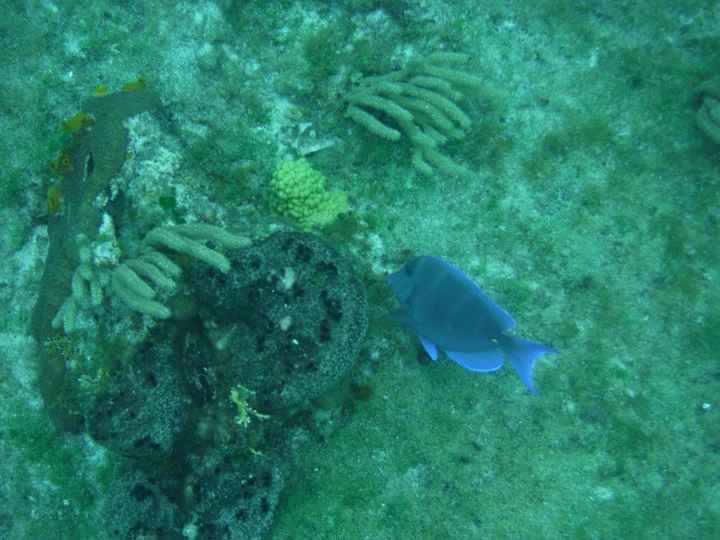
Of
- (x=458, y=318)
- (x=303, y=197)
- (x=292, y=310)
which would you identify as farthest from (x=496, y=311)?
(x=303, y=197)

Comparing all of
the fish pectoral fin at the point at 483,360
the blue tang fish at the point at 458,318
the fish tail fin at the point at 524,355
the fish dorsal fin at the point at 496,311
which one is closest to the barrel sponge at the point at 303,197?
the blue tang fish at the point at 458,318

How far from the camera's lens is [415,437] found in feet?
12.7

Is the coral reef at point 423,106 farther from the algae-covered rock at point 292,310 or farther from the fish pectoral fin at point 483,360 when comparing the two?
the fish pectoral fin at point 483,360

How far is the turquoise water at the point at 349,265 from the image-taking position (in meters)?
3.56

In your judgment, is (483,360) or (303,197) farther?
(303,197)

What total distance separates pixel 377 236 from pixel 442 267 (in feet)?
3.70

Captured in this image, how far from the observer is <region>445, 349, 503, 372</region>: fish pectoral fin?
3.18m

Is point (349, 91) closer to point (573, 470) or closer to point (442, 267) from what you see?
point (442, 267)

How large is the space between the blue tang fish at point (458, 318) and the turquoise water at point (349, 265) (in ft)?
1.44

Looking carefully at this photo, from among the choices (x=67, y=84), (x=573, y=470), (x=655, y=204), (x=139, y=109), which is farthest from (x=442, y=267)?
(x=67, y=84)

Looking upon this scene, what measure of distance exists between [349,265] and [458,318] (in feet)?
2.94

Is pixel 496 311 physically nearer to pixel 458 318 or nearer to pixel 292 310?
pixel 458 318

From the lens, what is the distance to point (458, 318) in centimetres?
314

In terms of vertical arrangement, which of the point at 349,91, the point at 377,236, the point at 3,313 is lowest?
the point at 3,313
